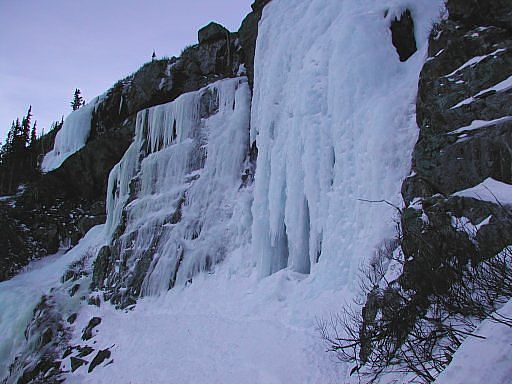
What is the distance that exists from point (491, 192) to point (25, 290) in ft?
65.3

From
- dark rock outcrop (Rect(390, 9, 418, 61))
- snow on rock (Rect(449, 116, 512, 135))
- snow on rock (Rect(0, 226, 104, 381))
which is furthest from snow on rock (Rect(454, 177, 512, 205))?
snow on rock (Rect(0, 226, 104, 381))

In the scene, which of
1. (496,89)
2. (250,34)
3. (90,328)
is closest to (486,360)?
(496,89)

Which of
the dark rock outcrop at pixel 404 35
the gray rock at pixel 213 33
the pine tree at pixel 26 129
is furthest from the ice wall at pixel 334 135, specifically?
the pine tree at pixel 26 129

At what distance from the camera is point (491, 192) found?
16.5 ft

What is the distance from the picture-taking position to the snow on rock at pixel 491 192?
495 centimetres

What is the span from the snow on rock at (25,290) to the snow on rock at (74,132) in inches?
281

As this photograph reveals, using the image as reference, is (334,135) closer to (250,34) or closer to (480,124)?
(480,124)

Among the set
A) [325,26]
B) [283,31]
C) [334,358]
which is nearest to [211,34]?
[283,31]

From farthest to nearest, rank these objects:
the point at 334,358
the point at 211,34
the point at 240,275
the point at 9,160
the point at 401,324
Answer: the point at 9,160
the point at 211,34
the point at 240,275
the point at 334,358
the point at 401,324

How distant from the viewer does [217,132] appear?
661 inches

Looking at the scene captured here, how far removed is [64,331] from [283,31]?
42.5 feet

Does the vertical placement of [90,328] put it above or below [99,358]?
above

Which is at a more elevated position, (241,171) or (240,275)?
(241,171)

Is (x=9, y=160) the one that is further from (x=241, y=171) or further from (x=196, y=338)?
(x=196, y=338)
